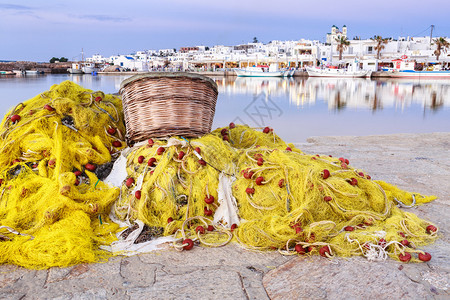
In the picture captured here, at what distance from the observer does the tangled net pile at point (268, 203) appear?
119 inches

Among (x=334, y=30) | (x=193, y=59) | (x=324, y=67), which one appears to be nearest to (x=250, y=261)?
(x=324, y=67)

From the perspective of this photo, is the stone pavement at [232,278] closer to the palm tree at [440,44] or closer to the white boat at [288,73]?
the white boat at [288,73]

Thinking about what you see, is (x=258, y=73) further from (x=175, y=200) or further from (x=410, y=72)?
(x=175, y=200)

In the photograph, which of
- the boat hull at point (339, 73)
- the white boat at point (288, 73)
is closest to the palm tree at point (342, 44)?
the boat hull at point (339, 73)

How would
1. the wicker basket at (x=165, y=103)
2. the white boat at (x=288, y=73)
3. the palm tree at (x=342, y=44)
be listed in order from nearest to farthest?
the wicker basket at (x=165, y=103)
the white boat at (x=288, y=73)
the palm tree at (x=342, y=44)

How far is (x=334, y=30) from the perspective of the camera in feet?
351

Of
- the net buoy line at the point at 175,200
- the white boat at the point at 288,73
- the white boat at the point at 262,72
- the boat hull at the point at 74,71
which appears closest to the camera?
the net buoy line at the point at 175,200

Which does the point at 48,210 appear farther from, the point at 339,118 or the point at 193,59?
the point at 193,59

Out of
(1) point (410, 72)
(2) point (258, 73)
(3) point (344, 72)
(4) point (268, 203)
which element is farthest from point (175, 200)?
(2) point (258, 73)

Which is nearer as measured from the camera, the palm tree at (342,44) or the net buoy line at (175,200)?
the net buoy line at (175,200)

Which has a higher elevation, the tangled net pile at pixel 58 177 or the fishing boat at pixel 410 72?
the fishing boat at pixel 410 72

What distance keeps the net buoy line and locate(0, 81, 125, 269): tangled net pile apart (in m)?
0.01

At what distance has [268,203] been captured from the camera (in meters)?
3.32

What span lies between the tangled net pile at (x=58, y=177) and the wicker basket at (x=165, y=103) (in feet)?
1.53
